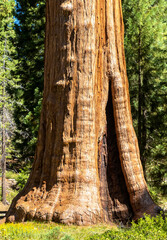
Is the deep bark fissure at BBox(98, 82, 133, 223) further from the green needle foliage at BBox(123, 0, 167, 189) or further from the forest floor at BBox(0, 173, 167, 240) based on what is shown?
the green needle foliage at BBox(123, 0, 167, 189)

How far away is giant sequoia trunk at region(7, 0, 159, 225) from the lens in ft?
17.6

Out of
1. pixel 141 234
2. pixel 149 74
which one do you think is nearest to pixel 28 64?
pixel 149 74

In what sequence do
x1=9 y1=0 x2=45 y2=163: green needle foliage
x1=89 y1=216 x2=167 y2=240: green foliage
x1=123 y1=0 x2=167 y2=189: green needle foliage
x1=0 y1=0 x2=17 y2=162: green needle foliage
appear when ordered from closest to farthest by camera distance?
x1=89 y1=216 x2=167 y2=240: green foliage
x1=123 y1=0 x2=167 y2=189: green needle foliage
x1=9 y1=0 x2=45 y2=163: green needle foliage
x1=0 y1=0 x2=17 y2=162: green needle foliage

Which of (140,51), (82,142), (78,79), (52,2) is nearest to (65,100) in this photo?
(78,79)

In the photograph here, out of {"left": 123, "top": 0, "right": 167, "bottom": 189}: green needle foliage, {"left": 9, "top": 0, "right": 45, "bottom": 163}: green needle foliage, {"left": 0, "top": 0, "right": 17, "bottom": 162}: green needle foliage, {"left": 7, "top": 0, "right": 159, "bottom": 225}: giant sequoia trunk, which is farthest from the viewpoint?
{"left": 0, "top": 0, "right": 17, "bottom": 162}: green needle foliage

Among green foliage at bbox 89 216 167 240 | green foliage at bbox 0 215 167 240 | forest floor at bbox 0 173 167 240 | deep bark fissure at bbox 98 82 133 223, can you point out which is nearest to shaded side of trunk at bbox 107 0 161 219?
deep bark fissure at bbox 98 82 133 223

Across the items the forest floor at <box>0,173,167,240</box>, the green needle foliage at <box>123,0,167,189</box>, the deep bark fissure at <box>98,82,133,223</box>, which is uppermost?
the green needle foliage at <box>123,0,167,189</box>

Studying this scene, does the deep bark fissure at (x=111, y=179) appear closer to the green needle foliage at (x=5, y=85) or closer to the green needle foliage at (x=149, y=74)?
the green needle foliage at (x=149, y=74)

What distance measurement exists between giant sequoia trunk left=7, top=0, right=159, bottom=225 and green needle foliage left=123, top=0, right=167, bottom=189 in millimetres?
6224

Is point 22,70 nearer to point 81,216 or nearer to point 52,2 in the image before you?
point 52,2

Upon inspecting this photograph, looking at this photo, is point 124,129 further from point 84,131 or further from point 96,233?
point 96,233

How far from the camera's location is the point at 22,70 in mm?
20031

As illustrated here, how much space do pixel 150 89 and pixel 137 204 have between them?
27.8 feet

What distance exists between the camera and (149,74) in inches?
524
